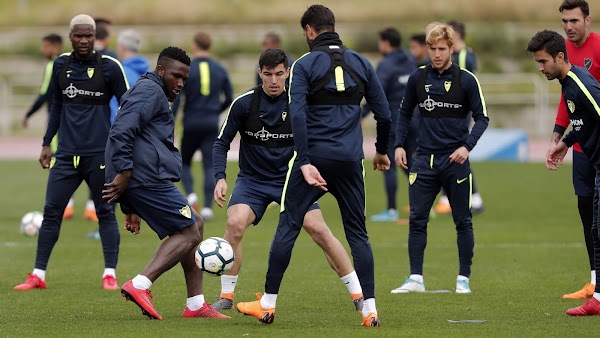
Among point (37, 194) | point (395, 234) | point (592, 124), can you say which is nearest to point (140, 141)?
point (592, 124)

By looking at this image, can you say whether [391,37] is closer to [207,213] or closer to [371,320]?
[207,213]

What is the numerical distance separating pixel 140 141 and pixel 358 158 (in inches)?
64.9

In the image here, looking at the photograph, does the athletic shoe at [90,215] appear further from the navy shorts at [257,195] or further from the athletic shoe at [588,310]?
the athletic shoe at [588,310]

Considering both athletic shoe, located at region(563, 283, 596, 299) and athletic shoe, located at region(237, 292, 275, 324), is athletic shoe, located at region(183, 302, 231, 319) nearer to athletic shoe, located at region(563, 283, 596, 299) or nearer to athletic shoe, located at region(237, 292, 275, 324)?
athletic shoe, located at region(237, 292, 275, 324)

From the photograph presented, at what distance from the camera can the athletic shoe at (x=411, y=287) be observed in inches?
413

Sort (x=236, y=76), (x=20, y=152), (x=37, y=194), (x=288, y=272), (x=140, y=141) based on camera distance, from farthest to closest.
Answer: (x=236, y=76), (x=20, y=152), (x=37, y=194), (x=288, y=272), (x=140, y=141)

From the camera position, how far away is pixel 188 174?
56.2ft

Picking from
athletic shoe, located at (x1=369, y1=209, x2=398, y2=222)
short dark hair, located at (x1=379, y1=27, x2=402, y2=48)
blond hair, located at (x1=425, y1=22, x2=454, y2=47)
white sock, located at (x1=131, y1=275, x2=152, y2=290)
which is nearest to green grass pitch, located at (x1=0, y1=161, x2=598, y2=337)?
white sock, located at (x1=131, y1=275, x2=152, y2=290)

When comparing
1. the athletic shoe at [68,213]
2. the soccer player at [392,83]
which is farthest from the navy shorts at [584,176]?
the athletic shoe at [68,213]

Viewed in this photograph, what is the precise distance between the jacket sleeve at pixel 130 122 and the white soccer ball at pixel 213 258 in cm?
84

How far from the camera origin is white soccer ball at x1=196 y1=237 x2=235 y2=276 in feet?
28.6

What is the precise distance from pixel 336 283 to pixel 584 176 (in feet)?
8.71

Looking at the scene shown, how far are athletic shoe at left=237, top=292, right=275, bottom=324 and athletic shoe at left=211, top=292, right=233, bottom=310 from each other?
1.64 feet

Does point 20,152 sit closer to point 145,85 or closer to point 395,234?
point 395,234
